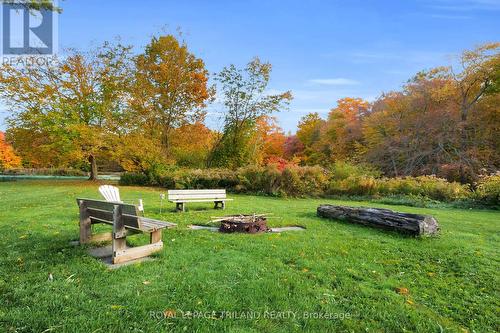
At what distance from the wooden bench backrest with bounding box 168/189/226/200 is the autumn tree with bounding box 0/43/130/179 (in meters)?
12.5

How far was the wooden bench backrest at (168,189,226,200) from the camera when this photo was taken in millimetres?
8385

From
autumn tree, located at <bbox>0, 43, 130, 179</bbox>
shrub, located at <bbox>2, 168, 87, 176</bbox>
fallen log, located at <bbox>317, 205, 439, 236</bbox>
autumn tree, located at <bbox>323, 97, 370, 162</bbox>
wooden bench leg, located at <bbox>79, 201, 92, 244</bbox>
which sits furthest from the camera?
shrub, located at <bbox>2, 168, 87, 176</bbox>

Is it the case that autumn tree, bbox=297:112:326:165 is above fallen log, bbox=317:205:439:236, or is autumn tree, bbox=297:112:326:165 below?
above

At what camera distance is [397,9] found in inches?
347

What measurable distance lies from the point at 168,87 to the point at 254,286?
68.6ft

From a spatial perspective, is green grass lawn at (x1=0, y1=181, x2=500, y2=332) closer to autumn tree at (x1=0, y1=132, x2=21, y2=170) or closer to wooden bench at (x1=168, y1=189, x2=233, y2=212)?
wooden bench at (x1=168, y1=189, x2=233, y2=212)

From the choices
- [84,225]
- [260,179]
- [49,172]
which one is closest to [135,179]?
[260,179]

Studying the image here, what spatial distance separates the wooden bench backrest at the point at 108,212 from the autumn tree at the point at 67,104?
50.2 ft

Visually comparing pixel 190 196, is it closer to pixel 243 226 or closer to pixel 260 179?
pixel 243 226

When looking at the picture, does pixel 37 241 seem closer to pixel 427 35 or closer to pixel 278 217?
pixel 278 217

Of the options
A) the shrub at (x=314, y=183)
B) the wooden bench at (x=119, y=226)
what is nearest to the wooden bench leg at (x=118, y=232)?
the wooden bench at (x=119, y=226)

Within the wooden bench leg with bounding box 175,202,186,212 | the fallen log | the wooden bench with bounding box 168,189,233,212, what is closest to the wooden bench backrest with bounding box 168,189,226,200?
the wooden bench with bounding box 168,189,233,212

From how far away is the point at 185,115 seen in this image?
22.6 m

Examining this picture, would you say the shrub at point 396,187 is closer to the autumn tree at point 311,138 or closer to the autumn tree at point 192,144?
the autumn tree at point 192,144
